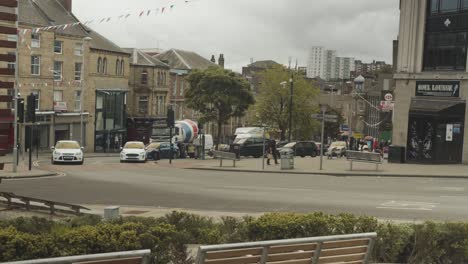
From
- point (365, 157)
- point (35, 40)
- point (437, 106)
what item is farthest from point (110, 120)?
point (365, 157)

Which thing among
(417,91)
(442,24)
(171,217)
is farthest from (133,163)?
(171,217)

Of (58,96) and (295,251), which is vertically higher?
(58,96)

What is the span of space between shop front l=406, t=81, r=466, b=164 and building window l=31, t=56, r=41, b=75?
114 ft

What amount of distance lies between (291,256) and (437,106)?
28526 mm

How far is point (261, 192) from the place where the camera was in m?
21.8

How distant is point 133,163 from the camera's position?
38625mm

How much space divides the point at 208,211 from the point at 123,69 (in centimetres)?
5513

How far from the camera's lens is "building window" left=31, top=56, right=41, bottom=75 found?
56.2 metres

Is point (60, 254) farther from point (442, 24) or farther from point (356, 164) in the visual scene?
point (442, 24)

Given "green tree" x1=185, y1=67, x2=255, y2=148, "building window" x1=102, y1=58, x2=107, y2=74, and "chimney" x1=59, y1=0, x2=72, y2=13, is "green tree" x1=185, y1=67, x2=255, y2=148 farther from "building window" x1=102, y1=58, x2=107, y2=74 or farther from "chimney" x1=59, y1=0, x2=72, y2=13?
"chimney" x1=59, y1=0, x2=72, y2=13

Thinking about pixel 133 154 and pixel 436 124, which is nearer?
pixel 436 124

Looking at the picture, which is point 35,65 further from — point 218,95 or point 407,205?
point 407,205

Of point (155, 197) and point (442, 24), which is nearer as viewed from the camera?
point (155, 197)

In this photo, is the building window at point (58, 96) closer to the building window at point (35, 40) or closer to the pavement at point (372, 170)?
the building window at point (35, 40)
